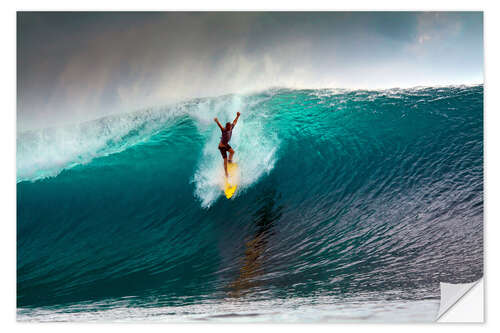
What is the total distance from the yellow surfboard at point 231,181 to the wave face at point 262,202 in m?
0.09

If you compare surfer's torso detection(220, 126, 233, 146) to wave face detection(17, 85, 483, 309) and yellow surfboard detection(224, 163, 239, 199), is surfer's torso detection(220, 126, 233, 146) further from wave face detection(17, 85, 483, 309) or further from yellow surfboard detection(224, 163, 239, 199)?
yellow surfboard detection(224, 163, 239, 199)

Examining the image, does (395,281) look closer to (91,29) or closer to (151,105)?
(151,105)

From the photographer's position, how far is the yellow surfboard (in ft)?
10.8

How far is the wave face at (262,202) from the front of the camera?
2666mm

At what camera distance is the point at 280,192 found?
10.8 feet

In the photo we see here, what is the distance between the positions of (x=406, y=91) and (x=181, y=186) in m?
2.59

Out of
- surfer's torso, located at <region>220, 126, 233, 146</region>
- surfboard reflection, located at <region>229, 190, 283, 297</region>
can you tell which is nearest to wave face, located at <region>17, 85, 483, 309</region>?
surfboard reflection, located at <region>229, 190, 283, 297</region>

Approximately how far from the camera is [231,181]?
3.33 metres

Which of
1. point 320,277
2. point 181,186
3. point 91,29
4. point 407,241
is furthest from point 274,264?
point 91,29

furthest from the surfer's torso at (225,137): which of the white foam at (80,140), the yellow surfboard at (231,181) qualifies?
the white foam at (80,140)

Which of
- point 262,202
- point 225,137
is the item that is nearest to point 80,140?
point 225,137

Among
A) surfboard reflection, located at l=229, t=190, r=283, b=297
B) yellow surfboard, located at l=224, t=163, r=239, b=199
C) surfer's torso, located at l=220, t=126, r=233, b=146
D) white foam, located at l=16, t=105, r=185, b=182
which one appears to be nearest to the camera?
surfboard reflection, located at l=229, t=190, r=283, b=297

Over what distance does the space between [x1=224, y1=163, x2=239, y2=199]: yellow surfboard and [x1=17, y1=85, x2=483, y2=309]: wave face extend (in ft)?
0.29

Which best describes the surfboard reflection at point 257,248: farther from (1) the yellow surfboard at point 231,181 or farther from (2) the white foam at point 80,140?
(2) the white foam at point 80,140
